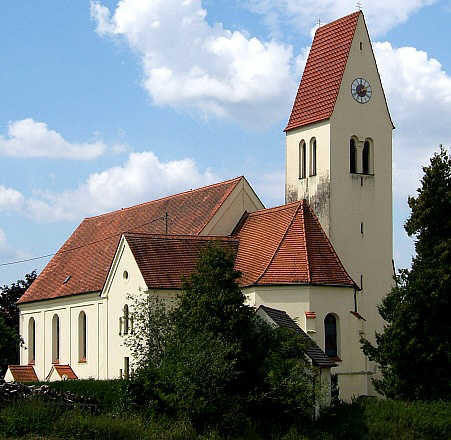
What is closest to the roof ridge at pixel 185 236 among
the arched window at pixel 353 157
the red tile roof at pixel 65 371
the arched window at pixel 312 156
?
the arched window at pixel 312 156

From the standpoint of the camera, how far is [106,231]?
215ft

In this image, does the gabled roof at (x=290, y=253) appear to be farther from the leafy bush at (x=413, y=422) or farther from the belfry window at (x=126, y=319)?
the leafy bush at (x=413, y=422)

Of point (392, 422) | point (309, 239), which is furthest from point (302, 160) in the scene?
A: point (392, 422)

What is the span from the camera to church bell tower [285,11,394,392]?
2046 inches

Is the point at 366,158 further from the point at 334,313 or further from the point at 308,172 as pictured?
the point at 334,313

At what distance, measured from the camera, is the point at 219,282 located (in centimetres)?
3869

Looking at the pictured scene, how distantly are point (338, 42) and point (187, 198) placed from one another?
40.9 ft

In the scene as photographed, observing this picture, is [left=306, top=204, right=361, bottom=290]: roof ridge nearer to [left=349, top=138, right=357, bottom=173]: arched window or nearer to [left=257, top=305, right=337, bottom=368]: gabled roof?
[left=349, top=138, right=357, bottom=173]: arched window

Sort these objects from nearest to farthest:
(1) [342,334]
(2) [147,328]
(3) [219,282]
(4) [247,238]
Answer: (3) [219,282] < (2) [147,328] < (1) [342,334] < (4) [247,238]

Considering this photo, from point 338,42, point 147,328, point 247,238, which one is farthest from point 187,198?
point 147,328

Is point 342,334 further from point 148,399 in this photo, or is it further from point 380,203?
point 148,399

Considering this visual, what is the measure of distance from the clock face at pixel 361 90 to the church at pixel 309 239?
52 millimetres

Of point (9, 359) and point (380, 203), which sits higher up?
point (380, 203)

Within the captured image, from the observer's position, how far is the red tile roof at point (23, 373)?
62906 millimetres
